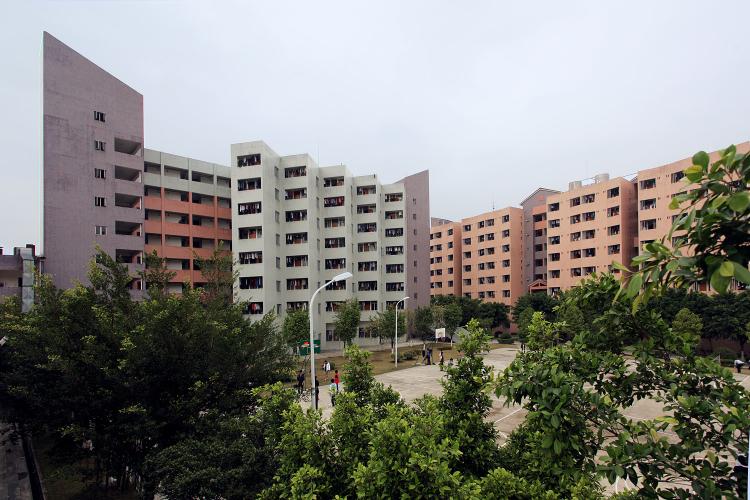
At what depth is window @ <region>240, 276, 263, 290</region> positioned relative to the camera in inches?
1567

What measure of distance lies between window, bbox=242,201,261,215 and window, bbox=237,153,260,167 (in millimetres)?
4166

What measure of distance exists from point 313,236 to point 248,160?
34.9 ft

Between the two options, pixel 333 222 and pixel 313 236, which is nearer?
pixel 313 236

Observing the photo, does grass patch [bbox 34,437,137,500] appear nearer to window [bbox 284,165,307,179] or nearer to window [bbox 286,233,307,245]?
window [bbox 286,233,307,245]

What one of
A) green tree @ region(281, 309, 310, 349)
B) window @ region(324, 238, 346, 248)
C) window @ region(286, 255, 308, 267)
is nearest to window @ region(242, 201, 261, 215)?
window @ region(286, 255, 308, 267)

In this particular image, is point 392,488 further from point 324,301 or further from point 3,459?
point 324,301

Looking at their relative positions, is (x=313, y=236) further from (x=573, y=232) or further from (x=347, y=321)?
(x=573, y=232)

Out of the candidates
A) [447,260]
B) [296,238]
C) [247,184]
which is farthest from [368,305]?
[447,260]

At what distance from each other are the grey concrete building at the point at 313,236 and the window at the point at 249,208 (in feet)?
0.35

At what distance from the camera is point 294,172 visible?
44.4 metres

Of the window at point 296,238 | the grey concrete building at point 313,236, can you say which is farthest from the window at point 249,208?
the window at point 296,238

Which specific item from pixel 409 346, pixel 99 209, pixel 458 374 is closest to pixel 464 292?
pixel 409 346

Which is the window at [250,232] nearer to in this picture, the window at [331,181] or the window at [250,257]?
the window at [250,257]

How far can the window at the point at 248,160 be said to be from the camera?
41.2m
